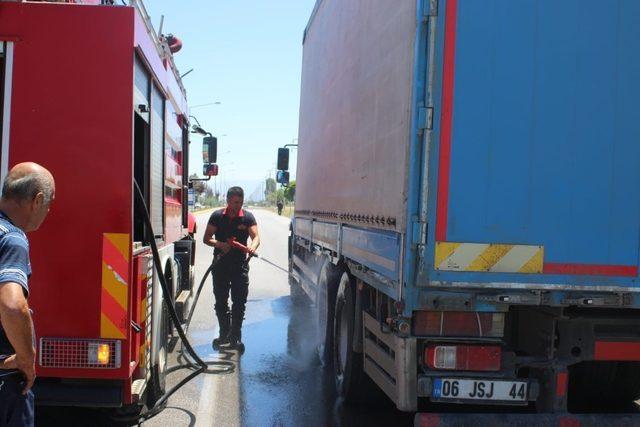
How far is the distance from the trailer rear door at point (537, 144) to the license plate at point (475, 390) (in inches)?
24.6

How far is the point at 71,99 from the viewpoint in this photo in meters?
3.70

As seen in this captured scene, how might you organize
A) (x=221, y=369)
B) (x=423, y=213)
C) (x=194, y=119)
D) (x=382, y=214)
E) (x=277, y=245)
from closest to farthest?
(x=423, y=213)
(x=382, y=214)
(x=221, y=369)
(x=194, y=119)
(x=277, y=245)

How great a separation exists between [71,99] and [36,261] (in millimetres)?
993

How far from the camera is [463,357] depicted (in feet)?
12.2

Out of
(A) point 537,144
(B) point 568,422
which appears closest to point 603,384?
(B) point 568,422

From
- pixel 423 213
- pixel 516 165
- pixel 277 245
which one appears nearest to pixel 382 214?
pixel 423 213

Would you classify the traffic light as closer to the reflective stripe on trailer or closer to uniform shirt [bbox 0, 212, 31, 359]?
the reflective stripe on trailer

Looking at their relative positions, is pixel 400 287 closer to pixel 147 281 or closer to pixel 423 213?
pixel 423 213

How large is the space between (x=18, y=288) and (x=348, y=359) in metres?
3.34

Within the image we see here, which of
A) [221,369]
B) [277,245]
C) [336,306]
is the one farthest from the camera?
[277,245]

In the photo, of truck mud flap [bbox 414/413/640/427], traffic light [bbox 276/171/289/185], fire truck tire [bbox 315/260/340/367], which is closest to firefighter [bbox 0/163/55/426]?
truck mud flap [bbox 414/413/640/427]

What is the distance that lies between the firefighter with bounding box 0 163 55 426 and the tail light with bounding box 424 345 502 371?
2.21m

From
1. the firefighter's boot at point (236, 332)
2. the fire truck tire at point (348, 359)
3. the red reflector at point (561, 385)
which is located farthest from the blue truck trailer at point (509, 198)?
the firefighter's boot at point (236, 332)

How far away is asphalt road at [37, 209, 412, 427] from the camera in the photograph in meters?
4.90
